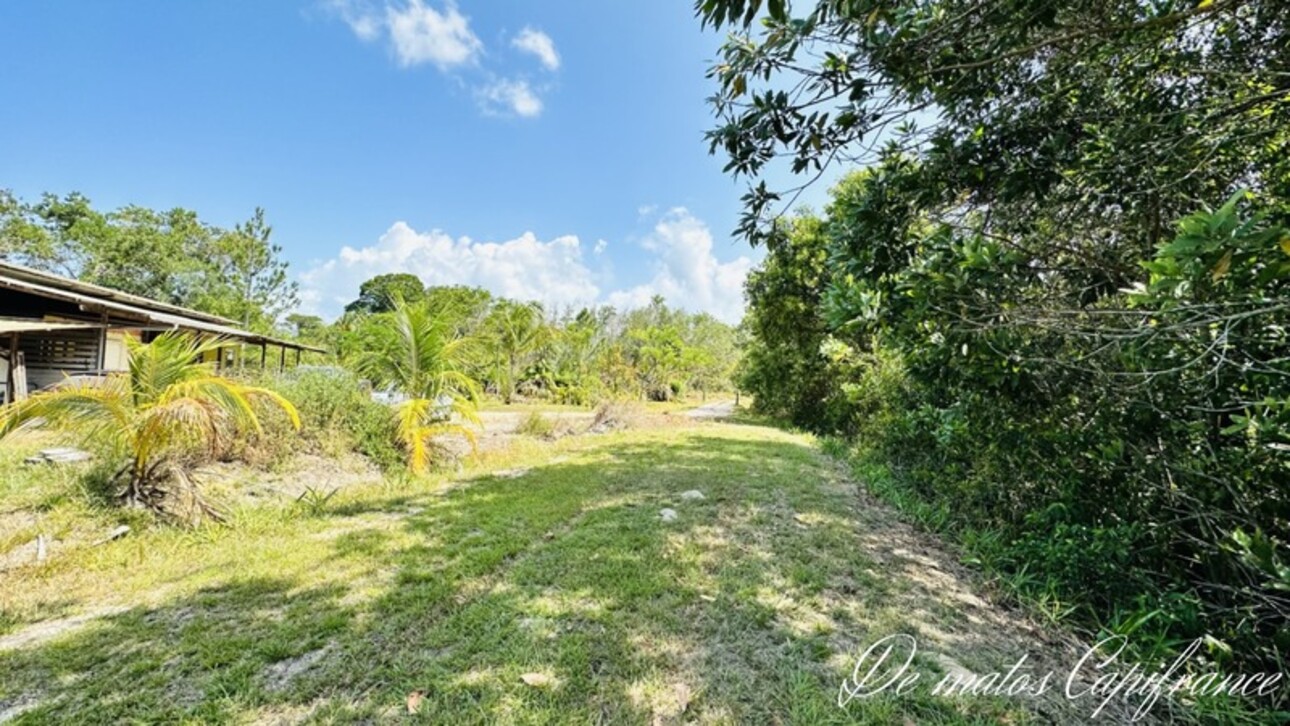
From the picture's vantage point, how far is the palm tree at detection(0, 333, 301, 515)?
385 centimetres

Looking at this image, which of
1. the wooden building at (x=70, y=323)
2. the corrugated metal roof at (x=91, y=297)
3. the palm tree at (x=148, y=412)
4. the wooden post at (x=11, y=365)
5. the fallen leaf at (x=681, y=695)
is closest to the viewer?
the fallen leaf at (x=681, y=695)

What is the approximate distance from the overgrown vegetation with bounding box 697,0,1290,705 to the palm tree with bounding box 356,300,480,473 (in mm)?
5474

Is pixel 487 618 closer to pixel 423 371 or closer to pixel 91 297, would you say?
pixel 423 371

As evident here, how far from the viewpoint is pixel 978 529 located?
4.13 metres

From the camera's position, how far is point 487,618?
2.56 meters

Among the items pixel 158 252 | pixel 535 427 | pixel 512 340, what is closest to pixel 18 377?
pixel 535 427

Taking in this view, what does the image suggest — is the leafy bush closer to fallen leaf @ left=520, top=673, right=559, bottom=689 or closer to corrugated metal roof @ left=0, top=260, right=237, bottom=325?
fallen leaf @ left=520, top=673, right=559, bottom=689

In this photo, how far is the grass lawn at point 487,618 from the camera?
1931mm

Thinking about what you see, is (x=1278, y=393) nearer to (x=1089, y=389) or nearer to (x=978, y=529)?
(x=1089, y=389)

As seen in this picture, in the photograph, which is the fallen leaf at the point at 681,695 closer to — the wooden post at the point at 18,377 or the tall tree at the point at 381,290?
the wooden post at the point at 18,377

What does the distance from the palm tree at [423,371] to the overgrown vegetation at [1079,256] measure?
5.47 m

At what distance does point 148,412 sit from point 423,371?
3.28 m

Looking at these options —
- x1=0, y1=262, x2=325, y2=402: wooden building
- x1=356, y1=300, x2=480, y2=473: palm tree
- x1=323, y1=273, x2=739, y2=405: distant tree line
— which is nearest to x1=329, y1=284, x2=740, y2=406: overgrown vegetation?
x1=323, y1=273, x2=739, y2=405: distant tree line

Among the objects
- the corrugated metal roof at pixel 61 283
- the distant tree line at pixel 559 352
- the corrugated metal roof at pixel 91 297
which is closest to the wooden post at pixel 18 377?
the corrugated metal roof at pixel 91 297
